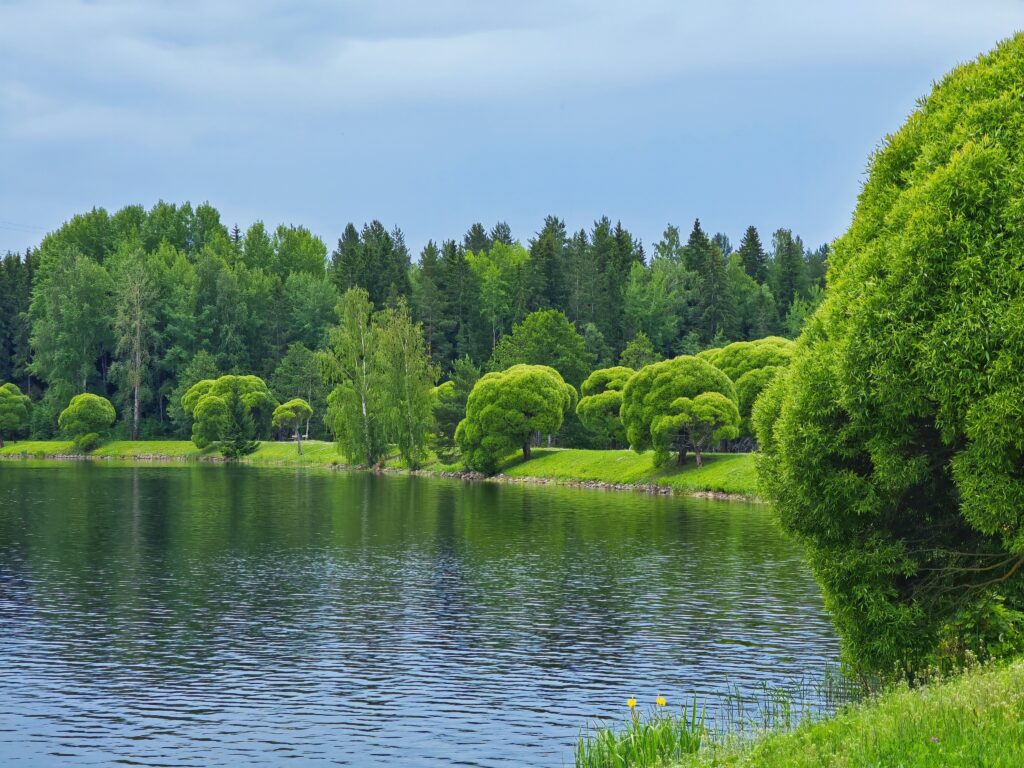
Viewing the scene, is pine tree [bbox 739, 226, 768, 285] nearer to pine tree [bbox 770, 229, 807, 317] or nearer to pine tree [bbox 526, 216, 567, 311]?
→ pine tree [bbox 770, 229, 807, 317]

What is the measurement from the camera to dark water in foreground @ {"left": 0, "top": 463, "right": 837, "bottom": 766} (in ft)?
63.7

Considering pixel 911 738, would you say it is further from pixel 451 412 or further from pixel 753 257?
pixel 753 257

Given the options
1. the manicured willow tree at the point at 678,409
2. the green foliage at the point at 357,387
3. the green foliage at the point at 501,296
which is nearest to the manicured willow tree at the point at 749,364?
the manicured willow tree at the point at 678,409

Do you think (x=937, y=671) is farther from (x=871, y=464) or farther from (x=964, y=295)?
(x=964, y=295)

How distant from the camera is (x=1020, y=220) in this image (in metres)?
17.5

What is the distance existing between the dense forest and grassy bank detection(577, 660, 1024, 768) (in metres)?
123

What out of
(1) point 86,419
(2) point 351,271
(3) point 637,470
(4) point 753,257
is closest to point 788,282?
(4) point 753,257

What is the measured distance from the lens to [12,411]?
140 metres

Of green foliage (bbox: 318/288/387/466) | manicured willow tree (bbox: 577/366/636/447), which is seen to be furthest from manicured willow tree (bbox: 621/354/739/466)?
green foliage (bbox: 318/288/387/466)

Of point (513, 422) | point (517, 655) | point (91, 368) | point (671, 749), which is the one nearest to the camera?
point (671, 749)

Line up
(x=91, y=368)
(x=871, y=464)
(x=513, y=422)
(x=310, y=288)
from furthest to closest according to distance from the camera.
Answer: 1. (x=310, y=288)
2. (x=91, y=368)
3. (x=513, y=422)
4. (x=871, y=464)

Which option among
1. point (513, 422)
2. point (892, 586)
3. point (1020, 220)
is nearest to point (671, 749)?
point (892, 586)

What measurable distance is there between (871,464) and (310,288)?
146063 millimetres

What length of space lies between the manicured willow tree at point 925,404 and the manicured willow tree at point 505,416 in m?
72.7
